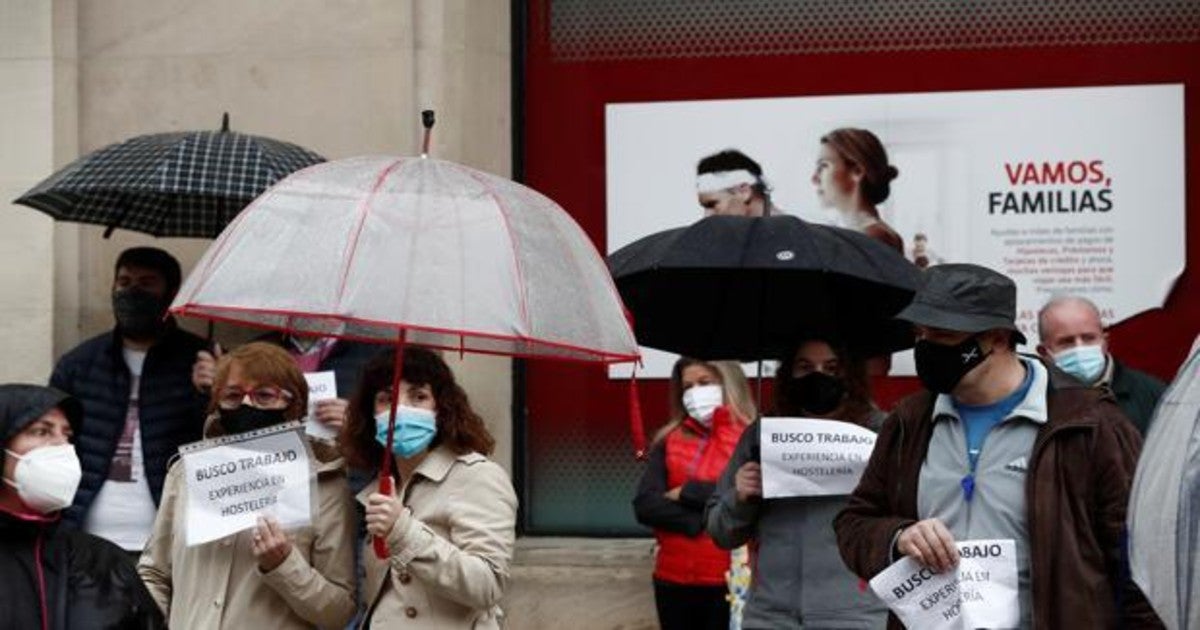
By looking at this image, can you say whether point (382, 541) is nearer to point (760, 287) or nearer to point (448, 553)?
point (448, 553)

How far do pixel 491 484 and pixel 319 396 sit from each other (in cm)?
145

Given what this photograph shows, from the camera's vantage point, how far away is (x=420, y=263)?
630 centimetres

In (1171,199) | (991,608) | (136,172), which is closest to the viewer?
(991,608)

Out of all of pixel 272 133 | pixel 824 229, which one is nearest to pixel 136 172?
pixel 272 133

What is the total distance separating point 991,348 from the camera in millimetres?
6445

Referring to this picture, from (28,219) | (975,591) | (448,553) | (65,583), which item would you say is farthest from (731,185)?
(65,583)

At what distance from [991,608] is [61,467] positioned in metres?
2.43

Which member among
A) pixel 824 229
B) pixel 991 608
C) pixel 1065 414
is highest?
pixel 824 229

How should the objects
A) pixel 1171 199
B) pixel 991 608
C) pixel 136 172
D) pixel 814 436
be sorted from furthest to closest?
pixel 1171 199 < pixel 136 172 < pixel 814 436 < pixel 991 608

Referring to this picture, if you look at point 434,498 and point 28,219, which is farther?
point 28,219

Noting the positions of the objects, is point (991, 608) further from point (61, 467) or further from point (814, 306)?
point (61, 467)

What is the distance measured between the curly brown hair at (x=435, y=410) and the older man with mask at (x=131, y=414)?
1.95 m

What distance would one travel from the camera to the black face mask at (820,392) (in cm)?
772

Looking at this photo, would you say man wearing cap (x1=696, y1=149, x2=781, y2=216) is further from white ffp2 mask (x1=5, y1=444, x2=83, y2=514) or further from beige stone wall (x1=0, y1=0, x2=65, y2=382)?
white ffp2 mask (x1=5, y1=444, x2=83, y2=514)
